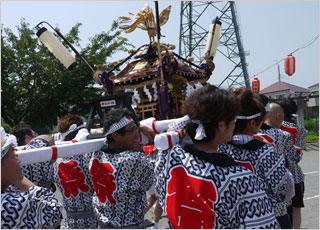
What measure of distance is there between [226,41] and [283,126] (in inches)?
779

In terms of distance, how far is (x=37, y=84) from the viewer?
15023 mm

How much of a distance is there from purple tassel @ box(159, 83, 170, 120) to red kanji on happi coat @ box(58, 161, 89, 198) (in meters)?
2.68

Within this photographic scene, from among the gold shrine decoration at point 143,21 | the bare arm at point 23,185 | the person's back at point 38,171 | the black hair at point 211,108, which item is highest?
the gold shrine decoration at point 143,21

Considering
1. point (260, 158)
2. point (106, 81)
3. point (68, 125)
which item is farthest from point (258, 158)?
point (106, 81)

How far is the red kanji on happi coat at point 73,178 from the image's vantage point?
3.25m

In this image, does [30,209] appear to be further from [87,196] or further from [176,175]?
[87,196]

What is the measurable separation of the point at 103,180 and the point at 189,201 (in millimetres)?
1217

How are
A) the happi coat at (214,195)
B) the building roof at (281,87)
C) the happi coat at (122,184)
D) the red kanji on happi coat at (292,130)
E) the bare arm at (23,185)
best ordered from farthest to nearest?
the building roof at (281,87) < the red kanji on happi coat at (292,130) < the happi coat at (122,184) < the bare arm at (23,185) < the happi coat at (214,195)

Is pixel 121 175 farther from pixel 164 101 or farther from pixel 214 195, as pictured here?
pixel 164 101

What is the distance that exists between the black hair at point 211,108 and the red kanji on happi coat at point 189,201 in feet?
0.73

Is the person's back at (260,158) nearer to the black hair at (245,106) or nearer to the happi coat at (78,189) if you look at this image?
the black hair at (245,106)

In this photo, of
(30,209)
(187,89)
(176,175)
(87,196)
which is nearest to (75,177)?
(87,196)

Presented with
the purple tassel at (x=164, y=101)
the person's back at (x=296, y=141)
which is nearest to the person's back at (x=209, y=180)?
the person's back at (x=296, y=141)

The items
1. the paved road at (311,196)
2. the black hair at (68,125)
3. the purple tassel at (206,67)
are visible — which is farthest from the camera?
the purple tassel at (206,67)
